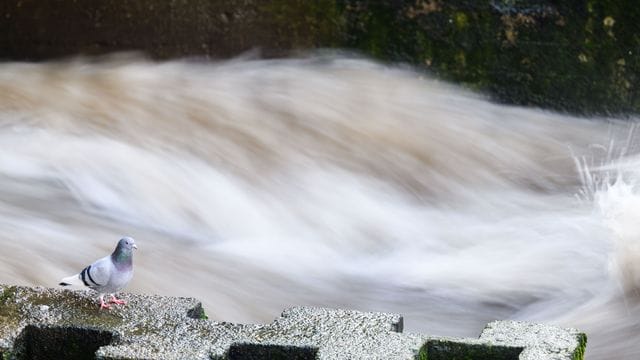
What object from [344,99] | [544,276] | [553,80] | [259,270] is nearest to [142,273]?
[259,270]

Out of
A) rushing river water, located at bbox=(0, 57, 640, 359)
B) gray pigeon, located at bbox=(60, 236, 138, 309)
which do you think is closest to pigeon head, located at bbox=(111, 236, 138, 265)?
gray pigeon, located at bbox=(60, 236, 138, 309)

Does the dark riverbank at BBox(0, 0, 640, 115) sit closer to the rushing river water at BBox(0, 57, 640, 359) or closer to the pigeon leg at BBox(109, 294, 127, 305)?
the rushing river water at BBox(0, 57, 640, 359)

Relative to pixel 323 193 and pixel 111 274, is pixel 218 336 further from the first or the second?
pixel 323 193

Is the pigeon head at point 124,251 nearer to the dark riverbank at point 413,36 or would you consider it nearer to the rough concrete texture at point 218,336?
the rough concrete texture at point 218,336

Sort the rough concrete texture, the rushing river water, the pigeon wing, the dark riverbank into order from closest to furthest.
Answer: the rough concrete texture → the pigeon wing → the rushing river water → the dark riverbank

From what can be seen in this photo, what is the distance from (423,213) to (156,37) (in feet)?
8.17

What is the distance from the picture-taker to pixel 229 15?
835 centimetres

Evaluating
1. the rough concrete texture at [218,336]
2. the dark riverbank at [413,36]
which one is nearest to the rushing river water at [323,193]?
the dark riverbank at [413,36]

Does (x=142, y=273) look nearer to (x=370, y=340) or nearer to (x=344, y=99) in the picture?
(x=370, y=340)

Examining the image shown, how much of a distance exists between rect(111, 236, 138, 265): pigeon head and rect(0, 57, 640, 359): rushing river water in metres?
1.49

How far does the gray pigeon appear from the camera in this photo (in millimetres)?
3711

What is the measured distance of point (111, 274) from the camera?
12.2 ft

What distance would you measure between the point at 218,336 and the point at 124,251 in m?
0.44

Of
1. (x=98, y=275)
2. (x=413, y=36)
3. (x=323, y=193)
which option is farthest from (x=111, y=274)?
(x=413, y=36)
